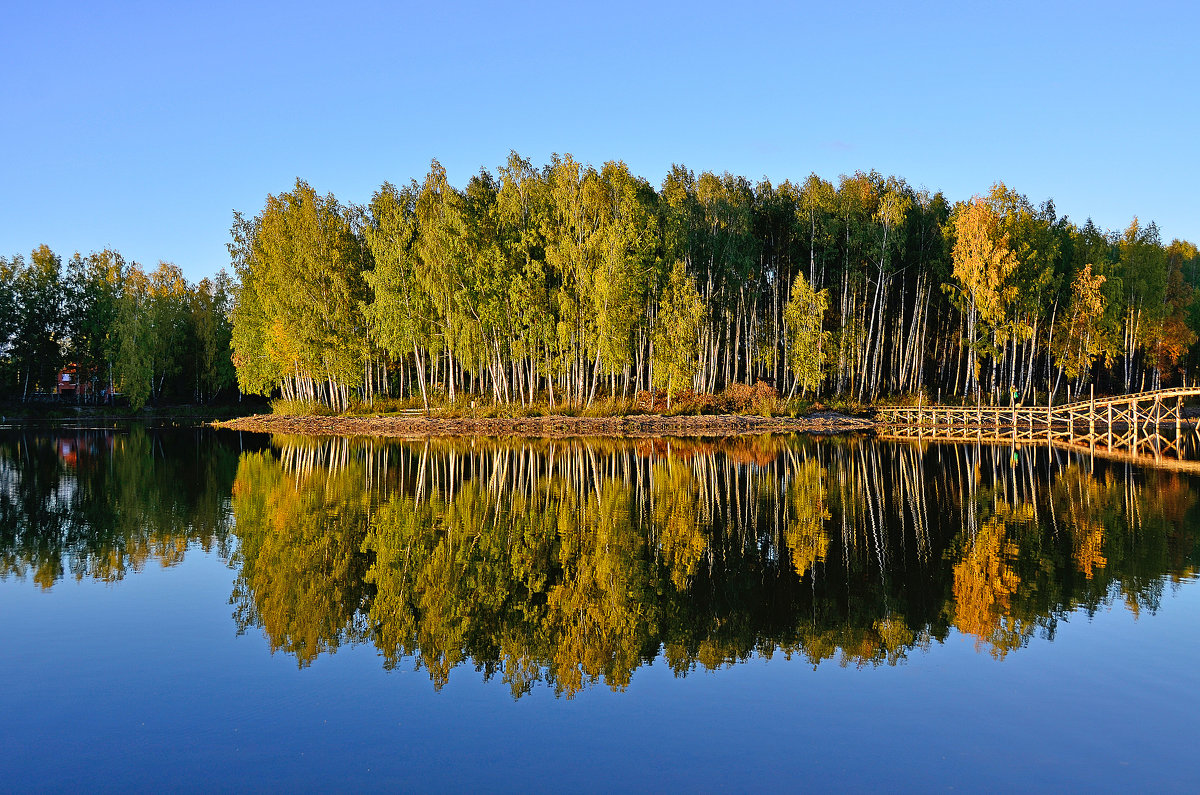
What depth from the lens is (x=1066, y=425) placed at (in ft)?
164

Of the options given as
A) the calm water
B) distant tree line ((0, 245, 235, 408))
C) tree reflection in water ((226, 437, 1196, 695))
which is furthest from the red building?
A: the calm water

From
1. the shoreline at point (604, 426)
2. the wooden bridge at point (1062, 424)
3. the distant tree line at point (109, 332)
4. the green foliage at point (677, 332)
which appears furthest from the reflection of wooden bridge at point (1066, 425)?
the distant tree line at point (109, 332)

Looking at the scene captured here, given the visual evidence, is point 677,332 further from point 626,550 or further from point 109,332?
point 109,332

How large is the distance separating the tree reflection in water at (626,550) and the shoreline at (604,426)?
49.4 ft

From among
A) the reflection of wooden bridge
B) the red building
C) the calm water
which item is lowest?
the calm water

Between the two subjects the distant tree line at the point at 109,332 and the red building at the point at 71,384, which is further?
the red building at the point at 71,384

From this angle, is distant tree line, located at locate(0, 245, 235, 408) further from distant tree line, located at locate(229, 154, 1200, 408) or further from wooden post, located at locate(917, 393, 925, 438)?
wooden post, located at locate(917, 393, 925, 438)

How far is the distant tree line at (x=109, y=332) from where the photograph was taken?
7262 centimetres

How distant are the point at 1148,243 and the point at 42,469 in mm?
73087

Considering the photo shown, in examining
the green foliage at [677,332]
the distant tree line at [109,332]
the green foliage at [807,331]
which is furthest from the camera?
the distant tree line at [109,332]

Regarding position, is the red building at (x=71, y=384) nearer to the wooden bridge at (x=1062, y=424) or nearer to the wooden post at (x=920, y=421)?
the wooden bridge at (x=1062, y=424)

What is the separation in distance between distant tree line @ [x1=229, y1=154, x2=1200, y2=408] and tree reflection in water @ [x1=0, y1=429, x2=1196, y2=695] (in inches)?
787

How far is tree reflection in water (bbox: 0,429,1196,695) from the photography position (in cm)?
1141

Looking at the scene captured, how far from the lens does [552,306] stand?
50.6 m
